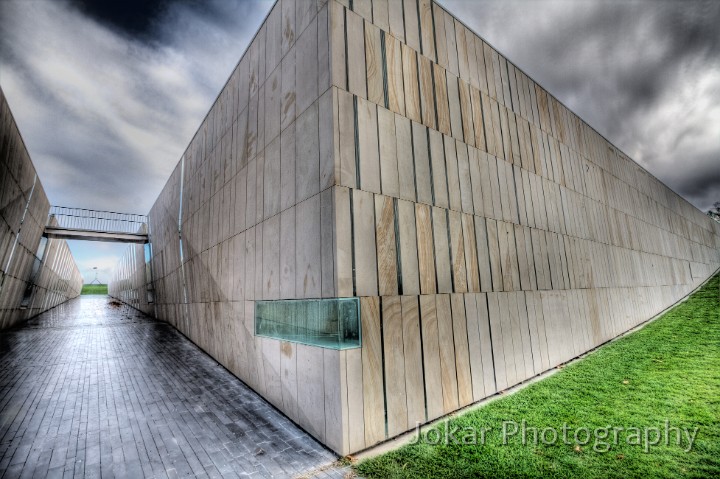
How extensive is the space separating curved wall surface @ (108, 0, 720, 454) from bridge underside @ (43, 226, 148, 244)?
16136mm

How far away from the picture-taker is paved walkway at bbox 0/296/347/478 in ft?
13.0

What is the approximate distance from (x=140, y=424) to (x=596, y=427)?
7.08 meters

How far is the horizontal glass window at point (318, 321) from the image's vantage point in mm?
4562

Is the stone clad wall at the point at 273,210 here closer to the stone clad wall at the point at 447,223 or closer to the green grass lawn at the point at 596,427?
the stone clad wall at the point at 447,223

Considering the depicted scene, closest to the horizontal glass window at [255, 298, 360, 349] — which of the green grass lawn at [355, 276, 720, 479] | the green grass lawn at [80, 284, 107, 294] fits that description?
the green grass lawn at [355, 276, 720, 479]

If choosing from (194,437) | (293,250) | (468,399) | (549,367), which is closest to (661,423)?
(468,399)

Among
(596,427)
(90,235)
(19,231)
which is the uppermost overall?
(90,235)

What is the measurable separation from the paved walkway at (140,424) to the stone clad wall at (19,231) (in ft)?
19.9

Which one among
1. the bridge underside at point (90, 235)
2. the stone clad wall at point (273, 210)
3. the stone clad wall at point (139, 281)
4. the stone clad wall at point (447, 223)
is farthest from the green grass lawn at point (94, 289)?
the stone clad wall at point (447, 223)

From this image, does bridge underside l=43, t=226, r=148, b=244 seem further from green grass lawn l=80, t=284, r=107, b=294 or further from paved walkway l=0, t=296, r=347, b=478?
green grass lawn l=80, t=284, r=107, b=294

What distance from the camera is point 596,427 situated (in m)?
4.64

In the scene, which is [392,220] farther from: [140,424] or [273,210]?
[140,424]

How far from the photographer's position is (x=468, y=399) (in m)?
5.88

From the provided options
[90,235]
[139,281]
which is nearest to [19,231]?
[90,235]
